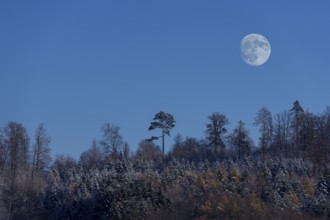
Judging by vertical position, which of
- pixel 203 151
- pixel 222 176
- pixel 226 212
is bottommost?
pixel 226 212

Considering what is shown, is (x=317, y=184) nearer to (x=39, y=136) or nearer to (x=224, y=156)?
(x=224, y=156)

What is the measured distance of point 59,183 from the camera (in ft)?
256

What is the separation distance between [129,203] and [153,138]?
35196 mm

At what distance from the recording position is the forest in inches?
2424

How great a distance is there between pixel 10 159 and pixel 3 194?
980 cm

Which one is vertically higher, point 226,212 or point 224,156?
point 224,156

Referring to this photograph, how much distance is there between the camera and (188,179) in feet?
232

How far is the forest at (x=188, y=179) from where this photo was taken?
61.6m

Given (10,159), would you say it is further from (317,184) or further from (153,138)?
(317,184)

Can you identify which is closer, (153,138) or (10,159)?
(10,159)

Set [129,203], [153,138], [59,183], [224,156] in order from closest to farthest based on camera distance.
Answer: [129,203]
[59,183]
[224,156]
[153,138]

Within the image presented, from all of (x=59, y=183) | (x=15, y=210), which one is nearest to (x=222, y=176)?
(x=59, y=183)

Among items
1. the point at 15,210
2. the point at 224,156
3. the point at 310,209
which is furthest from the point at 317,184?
the point at 15,210

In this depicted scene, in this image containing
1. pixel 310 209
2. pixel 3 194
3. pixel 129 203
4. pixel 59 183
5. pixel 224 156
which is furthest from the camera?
pixel 224 156
